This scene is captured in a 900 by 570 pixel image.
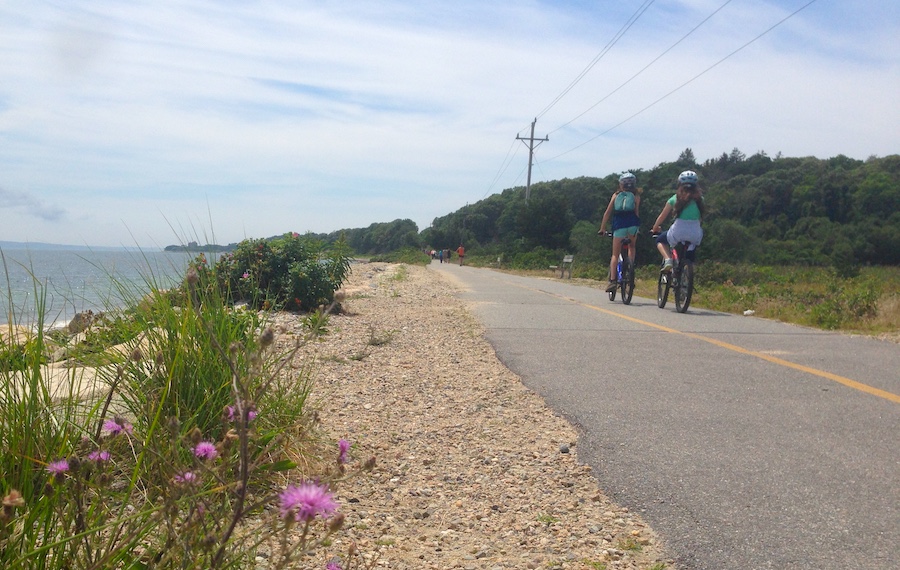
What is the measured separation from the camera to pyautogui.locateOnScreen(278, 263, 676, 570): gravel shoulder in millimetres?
2863

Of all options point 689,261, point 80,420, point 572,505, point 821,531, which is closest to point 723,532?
point 821,531

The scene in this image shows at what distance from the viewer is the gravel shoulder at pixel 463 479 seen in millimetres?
2863

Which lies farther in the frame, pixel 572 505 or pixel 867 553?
pixel 572 505

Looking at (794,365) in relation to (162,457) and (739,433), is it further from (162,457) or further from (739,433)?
(162,457)

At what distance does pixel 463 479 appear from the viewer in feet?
12.3

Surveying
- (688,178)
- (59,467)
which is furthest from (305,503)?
(688,178)

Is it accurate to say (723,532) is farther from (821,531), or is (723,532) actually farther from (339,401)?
(339,401)

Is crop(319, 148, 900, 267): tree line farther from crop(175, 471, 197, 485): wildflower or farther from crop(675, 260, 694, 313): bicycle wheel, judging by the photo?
crop(175, 471, 197, 485): wildflower

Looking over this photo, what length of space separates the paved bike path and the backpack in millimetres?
4435

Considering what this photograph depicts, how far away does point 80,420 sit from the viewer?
307 centimetres

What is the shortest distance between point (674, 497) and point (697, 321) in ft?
23.4

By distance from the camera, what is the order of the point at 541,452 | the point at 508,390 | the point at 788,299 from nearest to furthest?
the point at 541,452, the point at 508,390, the point at 788,299

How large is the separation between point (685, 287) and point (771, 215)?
5396 cm

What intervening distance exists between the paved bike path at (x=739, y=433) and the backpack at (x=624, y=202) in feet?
14.6
